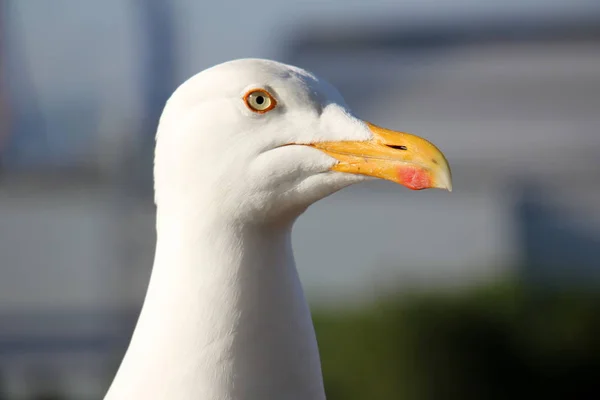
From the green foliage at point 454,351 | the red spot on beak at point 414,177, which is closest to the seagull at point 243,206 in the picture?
the red spot on beak at point 414,177

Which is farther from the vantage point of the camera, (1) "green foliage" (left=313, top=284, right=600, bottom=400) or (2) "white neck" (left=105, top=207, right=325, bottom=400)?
(1) "green foliage" (left=313, top=284, right=600, bottom=400)

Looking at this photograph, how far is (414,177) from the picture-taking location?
1.28 meters

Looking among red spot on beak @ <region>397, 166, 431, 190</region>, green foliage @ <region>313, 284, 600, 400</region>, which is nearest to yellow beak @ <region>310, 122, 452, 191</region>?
red spot on beak @ <region>397, 166, 431, 190</region>

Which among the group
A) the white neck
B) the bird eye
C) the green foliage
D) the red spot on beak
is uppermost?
the green foliage

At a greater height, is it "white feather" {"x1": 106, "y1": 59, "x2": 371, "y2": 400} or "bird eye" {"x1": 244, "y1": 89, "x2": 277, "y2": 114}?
"bird eye" {"x1": 244, "y1": 89, "x2": 277, "y2": 114}

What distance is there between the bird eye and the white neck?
0.15 meters

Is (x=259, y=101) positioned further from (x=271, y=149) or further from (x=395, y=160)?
(x=395, y=160)

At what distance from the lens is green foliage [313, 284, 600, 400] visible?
4.68 metres

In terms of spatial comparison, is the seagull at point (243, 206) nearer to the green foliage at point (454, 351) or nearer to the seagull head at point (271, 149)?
the seagull head at point (271, 149)

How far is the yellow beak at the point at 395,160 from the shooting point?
1.27 m

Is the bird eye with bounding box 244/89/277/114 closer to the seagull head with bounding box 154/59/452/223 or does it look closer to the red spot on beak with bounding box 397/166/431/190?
the seagull head with bounding box 154/59/452/223

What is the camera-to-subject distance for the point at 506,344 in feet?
15.7

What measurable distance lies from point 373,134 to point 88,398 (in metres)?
4.02

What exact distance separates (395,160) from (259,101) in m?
0.19
